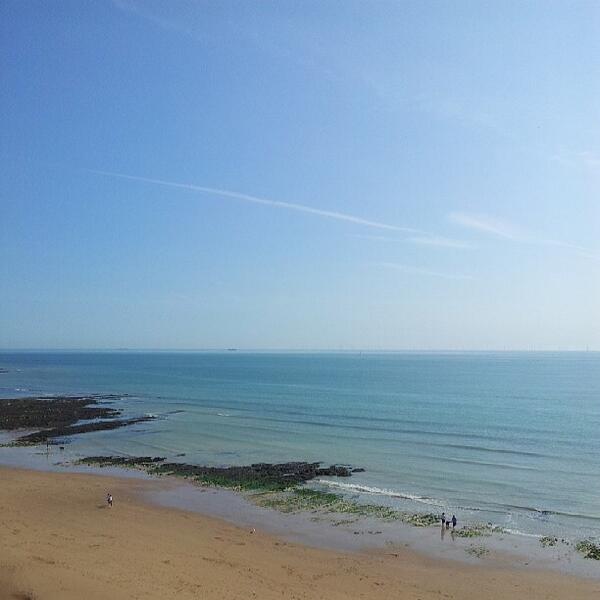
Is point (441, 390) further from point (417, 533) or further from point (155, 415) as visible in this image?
point (417, 533)

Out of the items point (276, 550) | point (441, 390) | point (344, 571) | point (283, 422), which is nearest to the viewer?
point (344, 571)

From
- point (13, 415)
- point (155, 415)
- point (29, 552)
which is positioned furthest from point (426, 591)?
point (13, 415)

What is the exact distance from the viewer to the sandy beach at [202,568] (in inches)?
799

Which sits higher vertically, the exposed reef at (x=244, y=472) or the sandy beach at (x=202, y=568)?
the sandy beach at (x=202, y=568)

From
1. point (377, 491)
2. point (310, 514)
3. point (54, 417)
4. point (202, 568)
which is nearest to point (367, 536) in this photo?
point (310, 514)

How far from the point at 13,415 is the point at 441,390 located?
77.8m

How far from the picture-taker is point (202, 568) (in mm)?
23484

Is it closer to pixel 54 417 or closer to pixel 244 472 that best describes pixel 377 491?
pixel 244 472

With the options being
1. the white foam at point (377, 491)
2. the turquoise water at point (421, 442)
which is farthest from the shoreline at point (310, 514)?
the turquoise water at point (421, 442)

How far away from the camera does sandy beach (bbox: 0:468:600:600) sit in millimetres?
20297

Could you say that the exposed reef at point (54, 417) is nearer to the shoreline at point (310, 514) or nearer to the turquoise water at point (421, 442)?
the turquoise water at point (421, 442)

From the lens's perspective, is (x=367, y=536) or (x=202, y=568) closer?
(x=202, y=568)

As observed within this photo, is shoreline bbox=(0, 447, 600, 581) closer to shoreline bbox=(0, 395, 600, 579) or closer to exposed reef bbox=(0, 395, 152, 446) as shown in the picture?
shoreline bbox=(0, 395, 600, 579)

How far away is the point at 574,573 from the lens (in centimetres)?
2425
